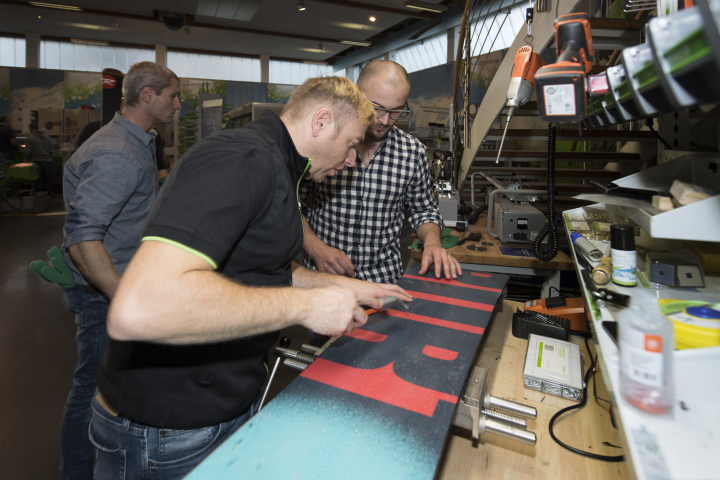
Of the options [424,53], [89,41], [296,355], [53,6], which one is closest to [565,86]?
[296,355]

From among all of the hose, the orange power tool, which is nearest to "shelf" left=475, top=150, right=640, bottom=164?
the hose

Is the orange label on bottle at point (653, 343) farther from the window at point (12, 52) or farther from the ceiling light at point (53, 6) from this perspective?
the window at point (12, 52)

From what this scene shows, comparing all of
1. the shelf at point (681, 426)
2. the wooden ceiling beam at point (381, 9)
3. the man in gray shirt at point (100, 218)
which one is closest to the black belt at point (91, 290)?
the man in gray shirt at point (100, 218)

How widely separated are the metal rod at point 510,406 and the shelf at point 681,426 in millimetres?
215

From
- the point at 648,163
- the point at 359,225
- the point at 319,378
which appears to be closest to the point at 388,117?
the point at 359,225

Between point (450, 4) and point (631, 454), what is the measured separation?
10.6 m

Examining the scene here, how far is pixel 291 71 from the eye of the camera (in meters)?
13.9

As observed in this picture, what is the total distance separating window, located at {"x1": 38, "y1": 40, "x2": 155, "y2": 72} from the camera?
11.5 meters

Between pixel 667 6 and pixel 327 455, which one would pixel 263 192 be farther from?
pixel 667 6

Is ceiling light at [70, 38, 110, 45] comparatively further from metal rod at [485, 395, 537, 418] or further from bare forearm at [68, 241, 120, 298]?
metal rod at [485, 395, 537, 418]

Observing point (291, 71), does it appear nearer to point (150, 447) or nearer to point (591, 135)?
point (591, 135)

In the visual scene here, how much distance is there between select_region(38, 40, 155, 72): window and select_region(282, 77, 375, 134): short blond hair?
12817mm

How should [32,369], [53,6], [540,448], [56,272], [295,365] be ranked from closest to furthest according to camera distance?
[540,448] → [295,365] → [56,272] → [32,369] → [53,6]

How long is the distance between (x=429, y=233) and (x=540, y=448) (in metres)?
1.15
